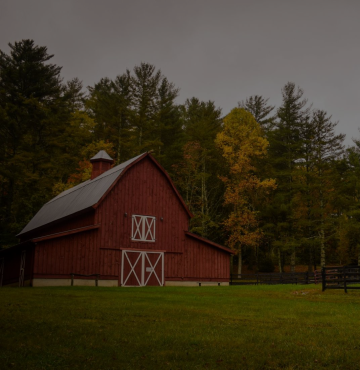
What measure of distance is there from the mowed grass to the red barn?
10874 mm

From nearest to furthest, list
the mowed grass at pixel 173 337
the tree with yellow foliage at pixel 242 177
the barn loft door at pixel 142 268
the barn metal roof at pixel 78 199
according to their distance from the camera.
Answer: the mowed grass at pixel 173 337
the barn loft door at pixel 142 268
the barn metal roof at pixel 78 199
the tree with yellow foliage at pixel 242 177

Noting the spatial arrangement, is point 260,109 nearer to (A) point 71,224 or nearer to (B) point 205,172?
(B) point 205,172

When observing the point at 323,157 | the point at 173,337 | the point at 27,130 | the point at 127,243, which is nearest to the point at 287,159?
the point at 323,157

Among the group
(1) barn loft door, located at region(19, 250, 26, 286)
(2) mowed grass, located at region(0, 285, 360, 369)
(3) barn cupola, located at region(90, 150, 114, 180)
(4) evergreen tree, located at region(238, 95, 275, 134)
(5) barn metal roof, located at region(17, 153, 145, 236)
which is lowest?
(2) mowed grass, located at region(0, 285, 360, 369)

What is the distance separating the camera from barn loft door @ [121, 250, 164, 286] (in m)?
24.1

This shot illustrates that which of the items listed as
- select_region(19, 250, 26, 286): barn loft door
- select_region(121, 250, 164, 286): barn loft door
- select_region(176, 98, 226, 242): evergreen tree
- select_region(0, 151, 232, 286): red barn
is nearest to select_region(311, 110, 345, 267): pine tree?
select_region(176, 98, 226, 242): evergreen tree

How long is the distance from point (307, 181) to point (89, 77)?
32.8 meters

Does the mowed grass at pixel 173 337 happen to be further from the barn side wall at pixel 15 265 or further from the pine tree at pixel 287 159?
the pine tree at pixel 287 159

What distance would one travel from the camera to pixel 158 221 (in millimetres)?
25984

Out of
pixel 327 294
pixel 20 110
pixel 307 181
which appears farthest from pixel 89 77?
pixel 327 294

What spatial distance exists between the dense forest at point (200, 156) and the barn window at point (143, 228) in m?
10.4

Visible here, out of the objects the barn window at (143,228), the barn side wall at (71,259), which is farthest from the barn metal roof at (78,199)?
the barn window at (143,228)

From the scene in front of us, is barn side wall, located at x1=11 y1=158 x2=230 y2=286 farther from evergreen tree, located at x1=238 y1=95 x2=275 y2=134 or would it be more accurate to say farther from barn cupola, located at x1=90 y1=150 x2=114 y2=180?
evergreen tree, located at x1=238 y1=95 x2=275 y2=134

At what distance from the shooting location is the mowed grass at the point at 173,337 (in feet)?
19.3
